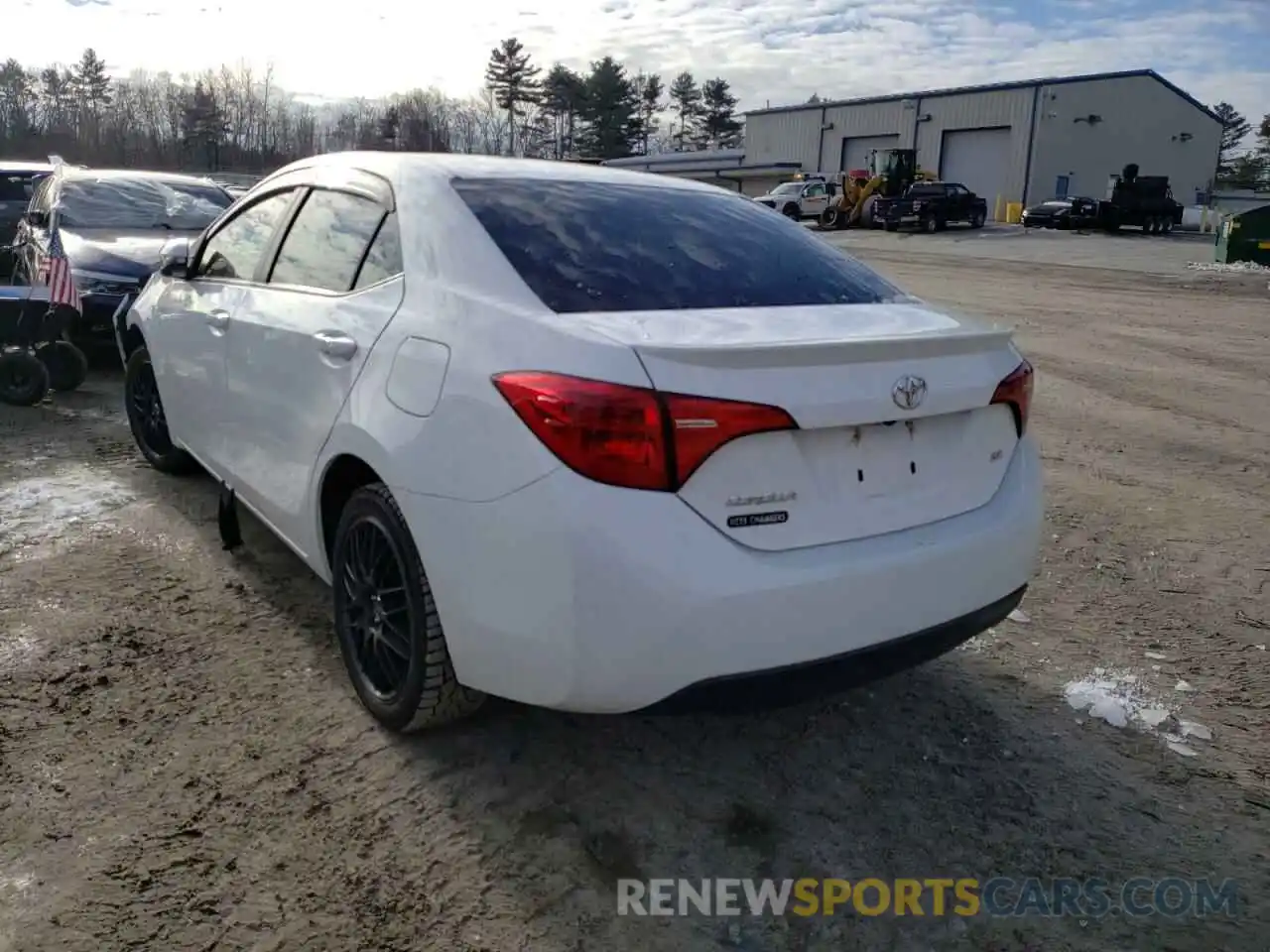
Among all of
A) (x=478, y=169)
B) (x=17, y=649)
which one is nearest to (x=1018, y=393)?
(x=478, y=169)

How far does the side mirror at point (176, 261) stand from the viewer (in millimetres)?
4473

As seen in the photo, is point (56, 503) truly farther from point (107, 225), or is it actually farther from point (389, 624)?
point (107, 225)

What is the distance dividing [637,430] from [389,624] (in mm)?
1138

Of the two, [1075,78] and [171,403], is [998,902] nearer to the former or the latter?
[171,403]

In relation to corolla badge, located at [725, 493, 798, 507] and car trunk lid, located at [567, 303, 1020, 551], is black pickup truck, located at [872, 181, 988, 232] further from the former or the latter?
corolla badge, located at [725, 493, 798, 507]

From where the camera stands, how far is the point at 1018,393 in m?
2.80

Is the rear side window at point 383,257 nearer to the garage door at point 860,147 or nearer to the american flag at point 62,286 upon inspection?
the american flag at point 62,286

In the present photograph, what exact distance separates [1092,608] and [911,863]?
198cm

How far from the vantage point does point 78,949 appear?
7.08 feet

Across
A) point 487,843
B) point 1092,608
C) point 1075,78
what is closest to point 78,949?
point 487,843

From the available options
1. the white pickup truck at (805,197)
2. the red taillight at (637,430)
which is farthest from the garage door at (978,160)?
the red taillight at (637,430)

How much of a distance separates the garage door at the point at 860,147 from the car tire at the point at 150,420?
170 ft

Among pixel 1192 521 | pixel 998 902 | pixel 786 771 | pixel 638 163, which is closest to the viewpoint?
pixel 998 902

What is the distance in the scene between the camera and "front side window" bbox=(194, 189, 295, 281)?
3.83 m
